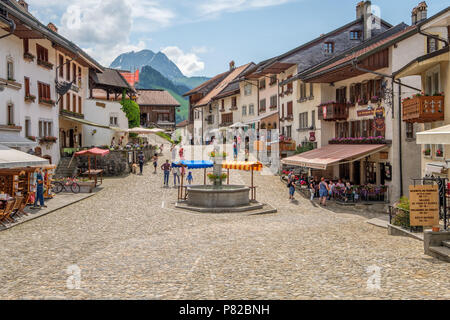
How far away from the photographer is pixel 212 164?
2431 centimetres

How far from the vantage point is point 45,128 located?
3278 cm

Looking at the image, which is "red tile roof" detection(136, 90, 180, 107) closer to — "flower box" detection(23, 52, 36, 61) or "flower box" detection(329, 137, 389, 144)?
Answer: "flower box" detection(23, 52, 36, 61)

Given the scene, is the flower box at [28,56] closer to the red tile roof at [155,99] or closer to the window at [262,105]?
the window at [262,105]

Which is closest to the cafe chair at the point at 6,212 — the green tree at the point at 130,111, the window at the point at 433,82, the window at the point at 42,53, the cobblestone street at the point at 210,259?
the cobblestone street at the point at 210,259

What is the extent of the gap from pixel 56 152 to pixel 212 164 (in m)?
15.6

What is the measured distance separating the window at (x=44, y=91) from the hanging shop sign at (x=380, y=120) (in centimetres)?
2158

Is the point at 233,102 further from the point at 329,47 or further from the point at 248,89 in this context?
the point at 329,47

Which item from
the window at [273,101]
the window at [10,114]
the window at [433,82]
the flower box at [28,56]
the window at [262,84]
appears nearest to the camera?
the window at [433,82]

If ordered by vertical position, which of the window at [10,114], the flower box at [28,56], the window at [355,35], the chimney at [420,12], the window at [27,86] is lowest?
the window at [10,114]

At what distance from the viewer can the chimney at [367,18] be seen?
3906 centimetres

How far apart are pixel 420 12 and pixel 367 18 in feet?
30.1

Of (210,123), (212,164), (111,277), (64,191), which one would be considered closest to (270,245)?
(111,277)

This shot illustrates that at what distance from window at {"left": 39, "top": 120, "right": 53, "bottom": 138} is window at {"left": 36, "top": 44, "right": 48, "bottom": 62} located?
14.2ft
